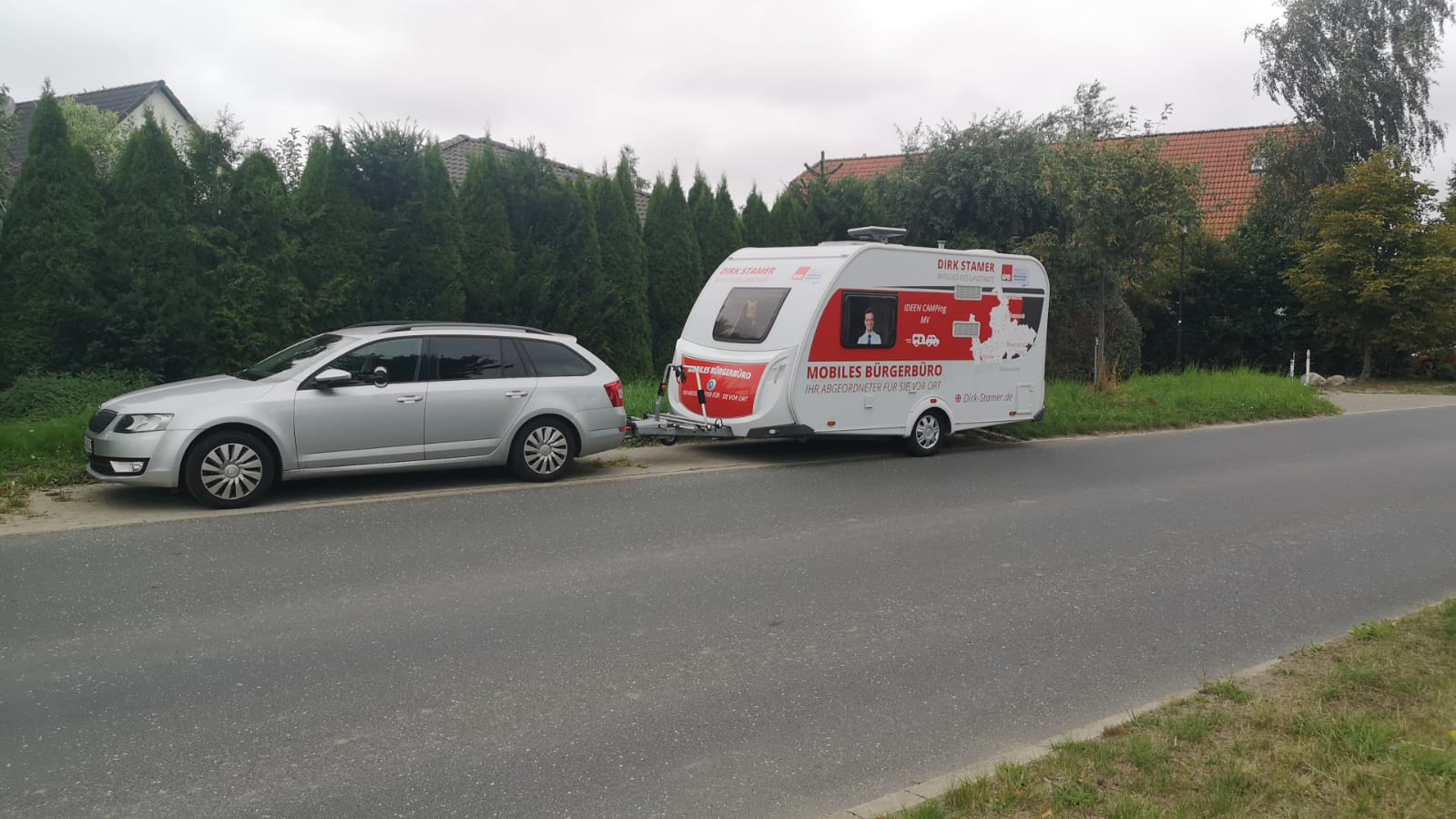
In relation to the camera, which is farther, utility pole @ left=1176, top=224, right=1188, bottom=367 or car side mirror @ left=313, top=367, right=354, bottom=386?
Result: utility pole @ left=1176, top=224, right=1188, bottom=367

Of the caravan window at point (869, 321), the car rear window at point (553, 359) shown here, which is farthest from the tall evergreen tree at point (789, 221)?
the car rear window at point (553, 359)

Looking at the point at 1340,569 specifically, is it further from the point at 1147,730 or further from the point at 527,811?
the point at 527,811

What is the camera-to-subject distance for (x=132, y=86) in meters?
35.1

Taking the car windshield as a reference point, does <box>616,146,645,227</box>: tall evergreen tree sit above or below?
above

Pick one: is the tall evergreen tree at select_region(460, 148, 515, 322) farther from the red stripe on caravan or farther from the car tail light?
the red stripe on caravan

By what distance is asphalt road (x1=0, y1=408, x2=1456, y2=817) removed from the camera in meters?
4.10

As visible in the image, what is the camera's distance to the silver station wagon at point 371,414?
8484 millimetres

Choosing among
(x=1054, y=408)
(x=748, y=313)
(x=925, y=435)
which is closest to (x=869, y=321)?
(x=748, y=313)

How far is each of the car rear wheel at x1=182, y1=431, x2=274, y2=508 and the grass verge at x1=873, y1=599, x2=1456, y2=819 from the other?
22.4ft

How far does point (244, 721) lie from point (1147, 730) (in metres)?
3.76

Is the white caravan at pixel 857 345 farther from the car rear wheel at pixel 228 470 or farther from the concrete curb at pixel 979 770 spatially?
the concrete curb at pixel 979 770

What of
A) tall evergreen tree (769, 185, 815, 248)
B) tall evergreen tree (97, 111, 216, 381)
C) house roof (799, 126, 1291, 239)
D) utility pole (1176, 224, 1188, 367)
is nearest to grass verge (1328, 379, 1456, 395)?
utility pole (1176, 224, 1188, 367)

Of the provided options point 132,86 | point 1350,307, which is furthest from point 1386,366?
point 132,86

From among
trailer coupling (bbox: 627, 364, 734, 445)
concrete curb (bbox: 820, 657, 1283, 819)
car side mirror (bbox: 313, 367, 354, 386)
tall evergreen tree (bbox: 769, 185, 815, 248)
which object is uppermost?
tall evergreen tree (bbox: 769, 185, 815, 248)
